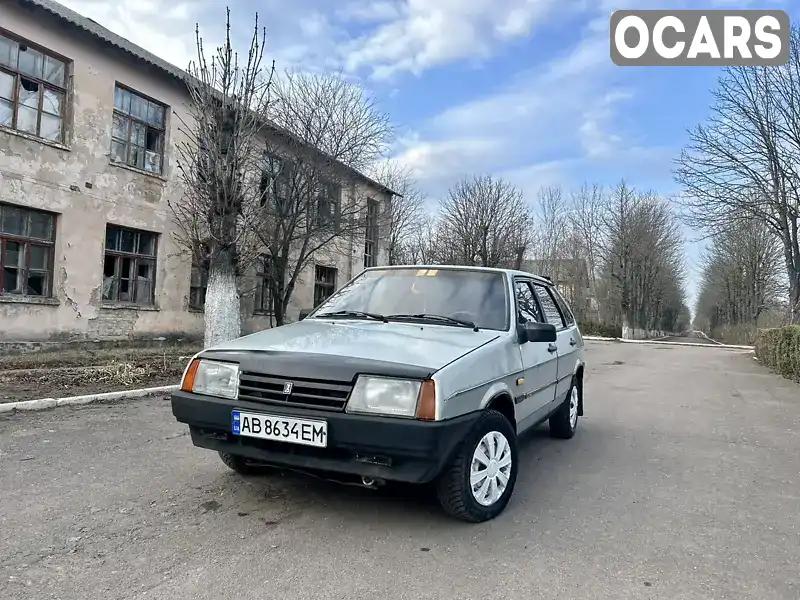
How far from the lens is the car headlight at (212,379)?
11.5ft

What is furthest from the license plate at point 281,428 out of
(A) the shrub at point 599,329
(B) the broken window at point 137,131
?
(A) the shrub at point 599,329

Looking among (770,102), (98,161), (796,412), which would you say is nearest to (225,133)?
(98,161)

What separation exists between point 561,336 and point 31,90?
43.4ft

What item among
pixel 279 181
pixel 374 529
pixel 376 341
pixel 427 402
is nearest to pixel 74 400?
pixel 376 341

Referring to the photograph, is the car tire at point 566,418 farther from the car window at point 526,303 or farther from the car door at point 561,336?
the car window at point 526,303

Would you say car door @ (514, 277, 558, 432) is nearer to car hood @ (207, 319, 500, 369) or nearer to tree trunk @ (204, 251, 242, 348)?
car hood @ (207, 319, 500, 369)

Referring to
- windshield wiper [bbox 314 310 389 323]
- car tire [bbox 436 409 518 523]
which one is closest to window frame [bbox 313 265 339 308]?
windshield wiper [bbox 314 310 389 323]

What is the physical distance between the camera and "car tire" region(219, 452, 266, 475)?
4.09 meters

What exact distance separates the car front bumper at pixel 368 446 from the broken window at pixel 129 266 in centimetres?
1330

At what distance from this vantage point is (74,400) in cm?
689

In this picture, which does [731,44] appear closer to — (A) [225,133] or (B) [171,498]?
(A) [225,133]

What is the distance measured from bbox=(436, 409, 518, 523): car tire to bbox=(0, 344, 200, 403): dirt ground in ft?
18.8

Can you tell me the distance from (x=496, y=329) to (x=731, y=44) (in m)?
9.82

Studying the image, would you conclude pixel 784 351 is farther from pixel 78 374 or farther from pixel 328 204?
pixel 78 374
